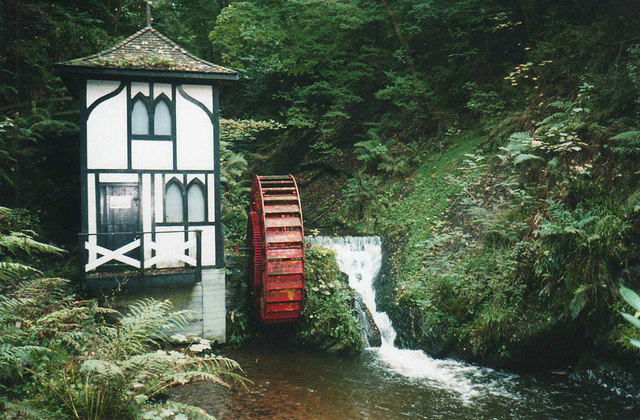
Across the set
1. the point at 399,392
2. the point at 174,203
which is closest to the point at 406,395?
the point at 399,392

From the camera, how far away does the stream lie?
6.78m

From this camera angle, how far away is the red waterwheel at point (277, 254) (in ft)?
31.9

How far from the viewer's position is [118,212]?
31.8ft

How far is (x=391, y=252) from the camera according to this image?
11688mm

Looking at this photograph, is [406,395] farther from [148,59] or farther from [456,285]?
[148,59]

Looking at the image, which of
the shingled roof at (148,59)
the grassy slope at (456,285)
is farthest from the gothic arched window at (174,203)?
the grassy slope at (456,285)

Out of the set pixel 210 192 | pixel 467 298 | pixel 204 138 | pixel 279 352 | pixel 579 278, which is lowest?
pixel 279 352

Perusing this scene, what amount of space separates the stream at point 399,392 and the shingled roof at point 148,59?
601 cm

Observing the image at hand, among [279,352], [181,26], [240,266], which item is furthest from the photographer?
[181,26]

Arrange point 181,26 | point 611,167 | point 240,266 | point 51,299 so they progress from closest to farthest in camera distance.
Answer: point 51,299
point 611,167
point 240,266
point 181,26

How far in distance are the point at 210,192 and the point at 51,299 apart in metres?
3.88

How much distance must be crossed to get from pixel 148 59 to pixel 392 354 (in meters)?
7.96

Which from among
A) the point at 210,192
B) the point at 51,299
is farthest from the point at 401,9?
the point at 51,299

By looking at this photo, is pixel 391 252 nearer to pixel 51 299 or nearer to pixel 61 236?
pixel 51 299
